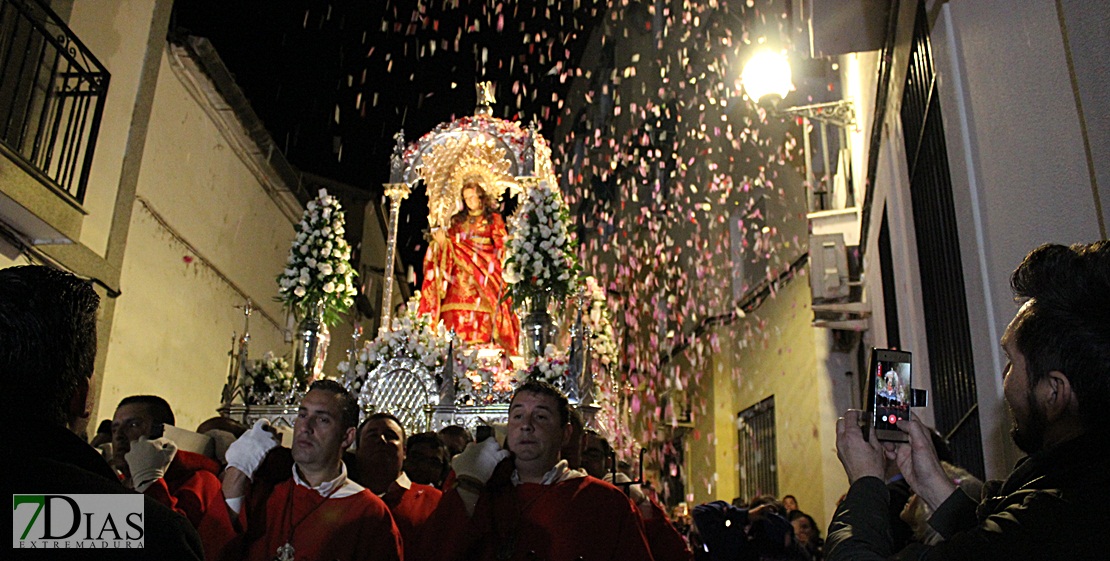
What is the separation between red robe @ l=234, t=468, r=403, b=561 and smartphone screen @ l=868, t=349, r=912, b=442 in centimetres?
208

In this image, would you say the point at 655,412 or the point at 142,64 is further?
the point at 655,412

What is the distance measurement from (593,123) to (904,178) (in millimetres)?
14158

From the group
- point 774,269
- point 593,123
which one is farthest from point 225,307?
point 593,123

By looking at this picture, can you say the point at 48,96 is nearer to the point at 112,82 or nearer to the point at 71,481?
the point at 112,82

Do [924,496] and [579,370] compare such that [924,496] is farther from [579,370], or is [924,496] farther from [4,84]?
[4,84]

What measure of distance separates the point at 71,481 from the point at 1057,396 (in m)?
1.71

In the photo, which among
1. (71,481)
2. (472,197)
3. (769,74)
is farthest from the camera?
(472,197)

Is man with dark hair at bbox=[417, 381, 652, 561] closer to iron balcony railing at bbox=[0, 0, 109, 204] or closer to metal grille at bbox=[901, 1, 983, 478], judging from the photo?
metal grille at bbox=[901, 1, 983, 478]

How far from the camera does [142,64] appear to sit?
826 centimetres

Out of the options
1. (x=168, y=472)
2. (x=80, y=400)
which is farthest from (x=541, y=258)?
(x=80, y=400)

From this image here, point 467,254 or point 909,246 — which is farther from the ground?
point 467,254

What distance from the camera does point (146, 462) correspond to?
3045 mm

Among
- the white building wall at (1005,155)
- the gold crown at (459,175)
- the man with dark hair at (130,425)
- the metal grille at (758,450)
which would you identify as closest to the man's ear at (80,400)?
the man with dark hair at (130,425)

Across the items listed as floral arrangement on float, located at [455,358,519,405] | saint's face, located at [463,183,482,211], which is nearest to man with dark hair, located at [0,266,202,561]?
floral arrangement on float, located at [455,358,519,405]
